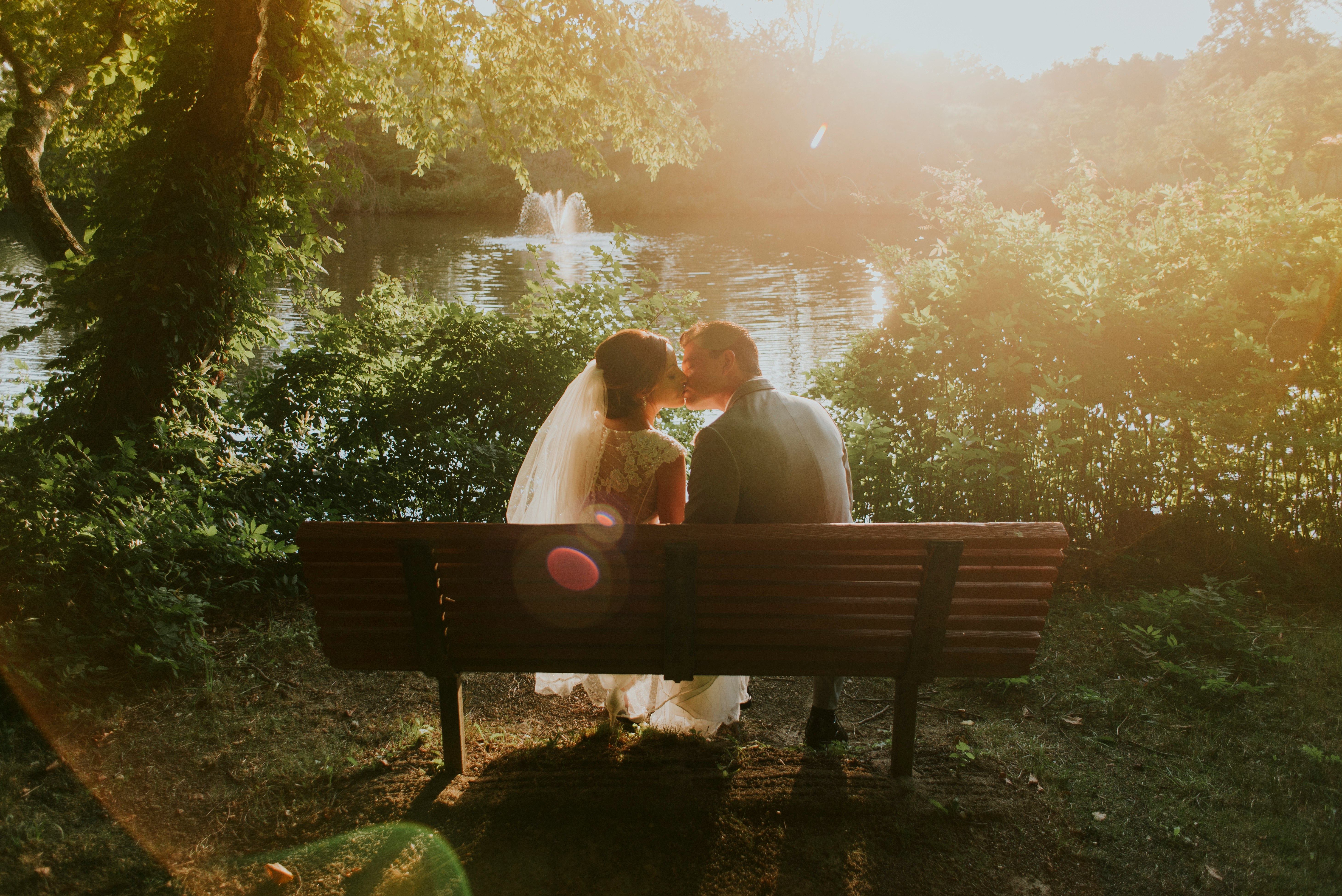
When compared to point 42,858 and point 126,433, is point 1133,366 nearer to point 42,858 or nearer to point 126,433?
point 42,858

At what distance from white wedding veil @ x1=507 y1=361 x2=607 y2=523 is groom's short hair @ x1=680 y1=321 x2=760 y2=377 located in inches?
17.7

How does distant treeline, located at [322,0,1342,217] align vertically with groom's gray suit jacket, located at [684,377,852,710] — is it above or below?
above

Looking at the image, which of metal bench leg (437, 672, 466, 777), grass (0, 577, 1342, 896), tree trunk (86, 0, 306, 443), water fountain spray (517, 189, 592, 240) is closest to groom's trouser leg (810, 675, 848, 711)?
grass (0, 577, 1342, 896)

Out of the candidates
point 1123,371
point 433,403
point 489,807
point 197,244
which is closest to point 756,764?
point 489,807

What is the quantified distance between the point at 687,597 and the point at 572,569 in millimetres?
378

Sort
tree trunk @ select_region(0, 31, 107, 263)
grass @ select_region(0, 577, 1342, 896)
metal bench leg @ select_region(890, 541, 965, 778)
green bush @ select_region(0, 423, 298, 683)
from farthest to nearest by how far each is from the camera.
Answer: tree trunk @ select_region(0, 31, 107, 263), green bush @ select_region(0, 423, 298, 683), grass @ select_region(0, 577, 1342, 896), metal bench leg @ select_region(890, 541, 965, 778)

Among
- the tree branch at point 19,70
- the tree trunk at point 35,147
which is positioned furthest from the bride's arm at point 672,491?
the tree branch at point 19,70

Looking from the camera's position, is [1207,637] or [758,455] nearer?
[758,455]

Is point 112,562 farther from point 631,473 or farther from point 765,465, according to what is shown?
point 765,465

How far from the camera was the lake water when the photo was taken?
1405cm

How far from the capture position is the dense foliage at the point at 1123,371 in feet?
14.6

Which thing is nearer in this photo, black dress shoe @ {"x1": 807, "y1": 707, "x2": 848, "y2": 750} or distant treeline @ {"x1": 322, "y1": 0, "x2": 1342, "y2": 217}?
black dress shoe @ {"x1": 807, "y1": 707, "x2": 848, "y2": 750}

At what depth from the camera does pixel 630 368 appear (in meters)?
3.18

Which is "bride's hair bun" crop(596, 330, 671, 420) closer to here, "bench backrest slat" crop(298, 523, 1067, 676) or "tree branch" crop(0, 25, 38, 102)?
"bench backrest slat" crop(298, 523, 1067, 676)
